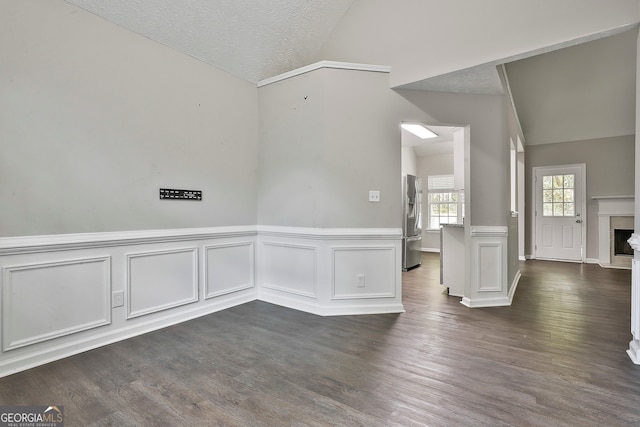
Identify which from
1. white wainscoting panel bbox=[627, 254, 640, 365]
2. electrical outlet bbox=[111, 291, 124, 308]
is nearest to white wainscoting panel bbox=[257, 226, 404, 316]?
electrical outlet bbox=[111, 291, 124, 308]

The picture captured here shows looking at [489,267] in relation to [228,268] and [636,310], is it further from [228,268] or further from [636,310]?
[228,268]

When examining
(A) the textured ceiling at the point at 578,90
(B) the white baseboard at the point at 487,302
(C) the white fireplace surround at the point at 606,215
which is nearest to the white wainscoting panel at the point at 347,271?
(B) the white baseboard at the point at 487,302

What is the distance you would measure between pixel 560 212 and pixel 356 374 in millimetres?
6610

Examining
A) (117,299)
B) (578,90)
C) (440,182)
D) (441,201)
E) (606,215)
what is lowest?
(117,299)

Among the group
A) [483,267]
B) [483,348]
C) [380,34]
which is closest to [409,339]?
[483,348]

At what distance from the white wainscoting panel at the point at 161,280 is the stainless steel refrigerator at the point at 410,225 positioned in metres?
3.67

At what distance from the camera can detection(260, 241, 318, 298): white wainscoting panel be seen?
3279 mm

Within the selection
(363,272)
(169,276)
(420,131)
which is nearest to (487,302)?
(363,272)

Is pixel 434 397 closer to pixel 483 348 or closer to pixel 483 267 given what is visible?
pixel 483 348

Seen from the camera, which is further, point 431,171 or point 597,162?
point 431,171

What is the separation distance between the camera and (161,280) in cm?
281

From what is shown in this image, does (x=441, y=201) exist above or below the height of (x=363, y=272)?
above

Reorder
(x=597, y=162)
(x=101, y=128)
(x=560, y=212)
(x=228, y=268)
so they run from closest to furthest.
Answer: (x=101, y=128), (x=228, y=268), (x=597, y=162), (x=560, y=212)

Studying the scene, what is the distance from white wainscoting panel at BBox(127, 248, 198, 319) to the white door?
6967 mm
